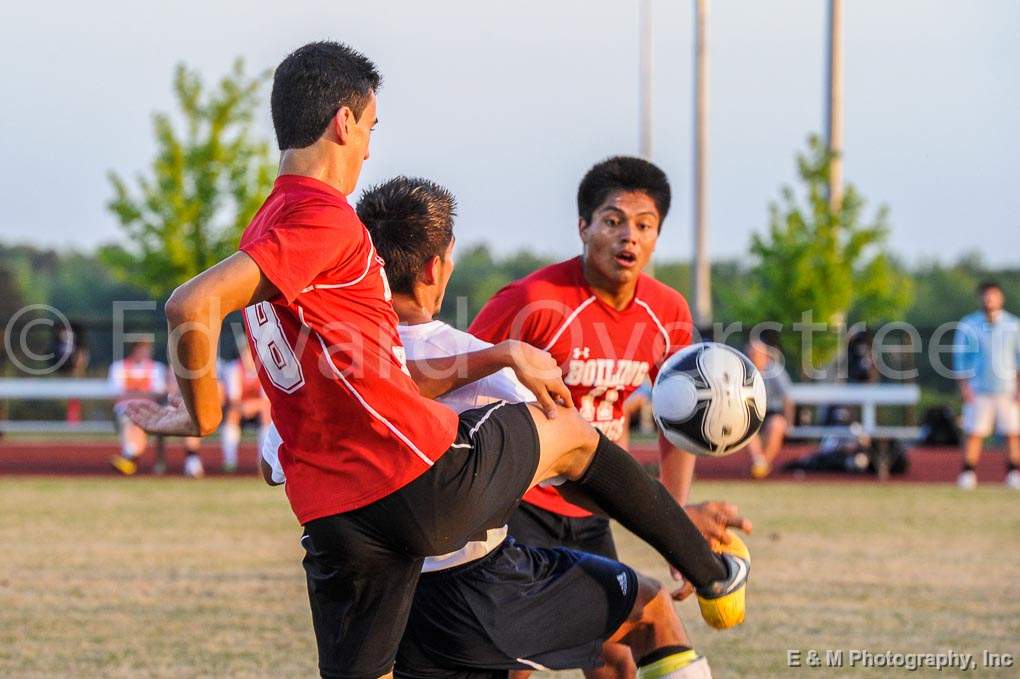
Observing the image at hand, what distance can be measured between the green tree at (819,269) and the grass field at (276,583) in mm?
8070

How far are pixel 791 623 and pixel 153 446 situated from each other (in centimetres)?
1436

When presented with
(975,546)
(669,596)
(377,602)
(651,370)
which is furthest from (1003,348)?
(377,602)

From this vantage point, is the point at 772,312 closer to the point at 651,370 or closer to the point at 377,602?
the point at 651,370

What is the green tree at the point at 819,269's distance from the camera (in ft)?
70.4

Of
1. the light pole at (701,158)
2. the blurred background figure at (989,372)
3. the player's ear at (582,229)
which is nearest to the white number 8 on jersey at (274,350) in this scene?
the player's ear at (582,229)

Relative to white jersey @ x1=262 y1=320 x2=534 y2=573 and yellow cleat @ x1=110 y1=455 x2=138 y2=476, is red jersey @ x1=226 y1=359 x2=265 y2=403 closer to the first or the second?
yellow cleat @ x1=110 y1=455 x2=138 y2=476

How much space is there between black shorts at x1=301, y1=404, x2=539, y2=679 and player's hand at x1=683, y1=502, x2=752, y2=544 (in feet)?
2.44

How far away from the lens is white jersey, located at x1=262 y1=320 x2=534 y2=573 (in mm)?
3900

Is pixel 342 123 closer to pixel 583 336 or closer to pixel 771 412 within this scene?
pixel 583 336

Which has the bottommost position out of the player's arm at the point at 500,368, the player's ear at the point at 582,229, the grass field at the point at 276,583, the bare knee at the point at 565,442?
the grass field at the point at 276,583

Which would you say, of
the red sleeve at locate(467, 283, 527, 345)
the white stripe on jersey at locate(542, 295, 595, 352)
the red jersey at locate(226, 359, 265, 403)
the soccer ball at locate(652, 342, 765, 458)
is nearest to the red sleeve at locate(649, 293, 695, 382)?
the white stripe on jersey at locate(542, 295, 595, 352)

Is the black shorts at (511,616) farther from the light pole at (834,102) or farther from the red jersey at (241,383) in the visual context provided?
the light pole at (834,102)

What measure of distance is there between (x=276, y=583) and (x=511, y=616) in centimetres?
456

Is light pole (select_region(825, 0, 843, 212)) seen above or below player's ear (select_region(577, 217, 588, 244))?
above
